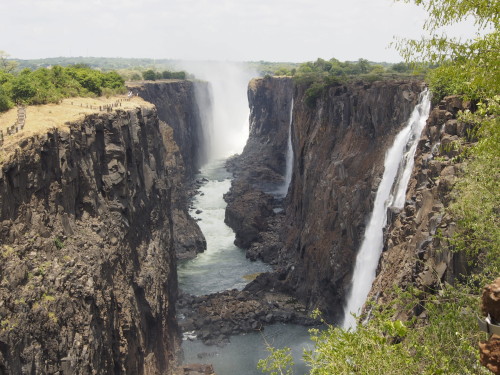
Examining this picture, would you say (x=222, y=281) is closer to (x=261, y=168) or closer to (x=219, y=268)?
(x=219, y=268)

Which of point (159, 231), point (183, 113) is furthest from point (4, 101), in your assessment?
point (183, 113)

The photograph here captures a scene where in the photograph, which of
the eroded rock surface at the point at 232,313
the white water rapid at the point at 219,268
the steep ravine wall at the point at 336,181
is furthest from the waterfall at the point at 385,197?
the eroded rock surface at the point at 232,313

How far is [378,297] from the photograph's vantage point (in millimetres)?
28891

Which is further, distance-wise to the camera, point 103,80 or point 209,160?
point 209,160

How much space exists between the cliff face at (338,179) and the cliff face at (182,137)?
13846mm

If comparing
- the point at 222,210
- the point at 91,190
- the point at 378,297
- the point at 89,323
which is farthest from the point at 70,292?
the point at 222,210

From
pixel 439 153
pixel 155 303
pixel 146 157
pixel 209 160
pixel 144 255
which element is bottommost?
pixel 209 160

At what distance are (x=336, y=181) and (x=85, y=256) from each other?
89.5ft

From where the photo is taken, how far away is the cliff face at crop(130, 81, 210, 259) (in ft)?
217

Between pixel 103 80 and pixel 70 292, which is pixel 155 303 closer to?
pixel 70 292

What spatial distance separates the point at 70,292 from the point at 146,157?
20485 mm

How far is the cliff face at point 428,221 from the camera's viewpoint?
22094 mm

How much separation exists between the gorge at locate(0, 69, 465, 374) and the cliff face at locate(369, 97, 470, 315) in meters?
0.12

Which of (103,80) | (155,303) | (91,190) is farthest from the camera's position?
(103,80)
